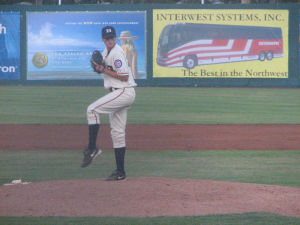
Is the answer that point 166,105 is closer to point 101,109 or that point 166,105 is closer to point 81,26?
point 81,26

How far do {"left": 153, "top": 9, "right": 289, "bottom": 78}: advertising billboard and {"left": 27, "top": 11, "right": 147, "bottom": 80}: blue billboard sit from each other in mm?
873

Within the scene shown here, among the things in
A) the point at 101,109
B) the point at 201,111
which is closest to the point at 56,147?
the point at 101,109

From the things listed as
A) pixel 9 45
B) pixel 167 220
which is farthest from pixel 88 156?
pixel 9 45

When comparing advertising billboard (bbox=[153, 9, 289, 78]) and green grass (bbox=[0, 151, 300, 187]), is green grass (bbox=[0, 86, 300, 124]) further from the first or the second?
green grass (bbox=[0, 151, 300, 187])

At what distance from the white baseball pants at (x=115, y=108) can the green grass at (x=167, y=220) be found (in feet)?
6.04

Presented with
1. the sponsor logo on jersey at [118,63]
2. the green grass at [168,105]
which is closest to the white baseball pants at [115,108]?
the sponsor logo on jersey at [118,63]

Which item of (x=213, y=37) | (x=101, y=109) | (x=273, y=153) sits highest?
(x=213, y=37)

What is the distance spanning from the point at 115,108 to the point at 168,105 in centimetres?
1170

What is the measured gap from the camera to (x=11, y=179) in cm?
754

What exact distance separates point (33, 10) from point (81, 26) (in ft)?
7.42

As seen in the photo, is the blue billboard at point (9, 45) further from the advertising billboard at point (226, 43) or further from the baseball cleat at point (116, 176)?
the baseball cleat at point (116, 176)

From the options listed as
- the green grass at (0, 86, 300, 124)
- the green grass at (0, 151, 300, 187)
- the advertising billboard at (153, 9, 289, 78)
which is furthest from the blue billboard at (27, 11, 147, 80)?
the green grass at (0, 151, 300, 187)

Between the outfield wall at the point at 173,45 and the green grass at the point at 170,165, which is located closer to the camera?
the green grass at the point at 170,165

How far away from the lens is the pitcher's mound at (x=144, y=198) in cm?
555
